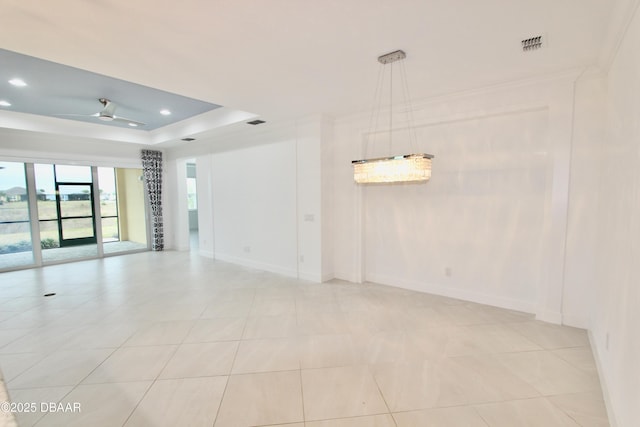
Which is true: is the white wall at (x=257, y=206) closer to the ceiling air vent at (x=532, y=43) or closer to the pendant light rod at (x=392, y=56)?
the pendant light rod at (x=392, y=56)

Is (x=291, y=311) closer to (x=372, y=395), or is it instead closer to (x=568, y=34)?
(x=372, y=395)

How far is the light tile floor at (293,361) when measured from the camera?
1.93 metres

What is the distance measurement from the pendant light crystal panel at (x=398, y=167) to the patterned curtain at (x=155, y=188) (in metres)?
6.62

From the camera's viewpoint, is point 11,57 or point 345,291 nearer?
point 11,57

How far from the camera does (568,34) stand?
234 cm

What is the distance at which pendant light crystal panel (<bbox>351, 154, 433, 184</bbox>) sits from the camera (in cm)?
274

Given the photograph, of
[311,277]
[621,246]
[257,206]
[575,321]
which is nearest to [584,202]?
[575,321]

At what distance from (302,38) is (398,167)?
1.42 meters

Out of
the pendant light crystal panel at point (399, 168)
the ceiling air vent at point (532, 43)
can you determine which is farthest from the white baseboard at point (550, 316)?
the ceiling air vent at point (532, 43)

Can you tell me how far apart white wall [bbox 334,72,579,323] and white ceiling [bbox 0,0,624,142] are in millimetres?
467

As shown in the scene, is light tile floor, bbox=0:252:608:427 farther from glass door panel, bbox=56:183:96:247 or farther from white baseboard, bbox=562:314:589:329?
glass door panel, bbox=56:183:96:247

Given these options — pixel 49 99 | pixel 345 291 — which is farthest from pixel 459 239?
pixel 49 99

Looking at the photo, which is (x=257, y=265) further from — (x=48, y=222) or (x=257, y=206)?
(x=48, y=222)

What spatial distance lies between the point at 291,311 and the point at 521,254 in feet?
9.43
